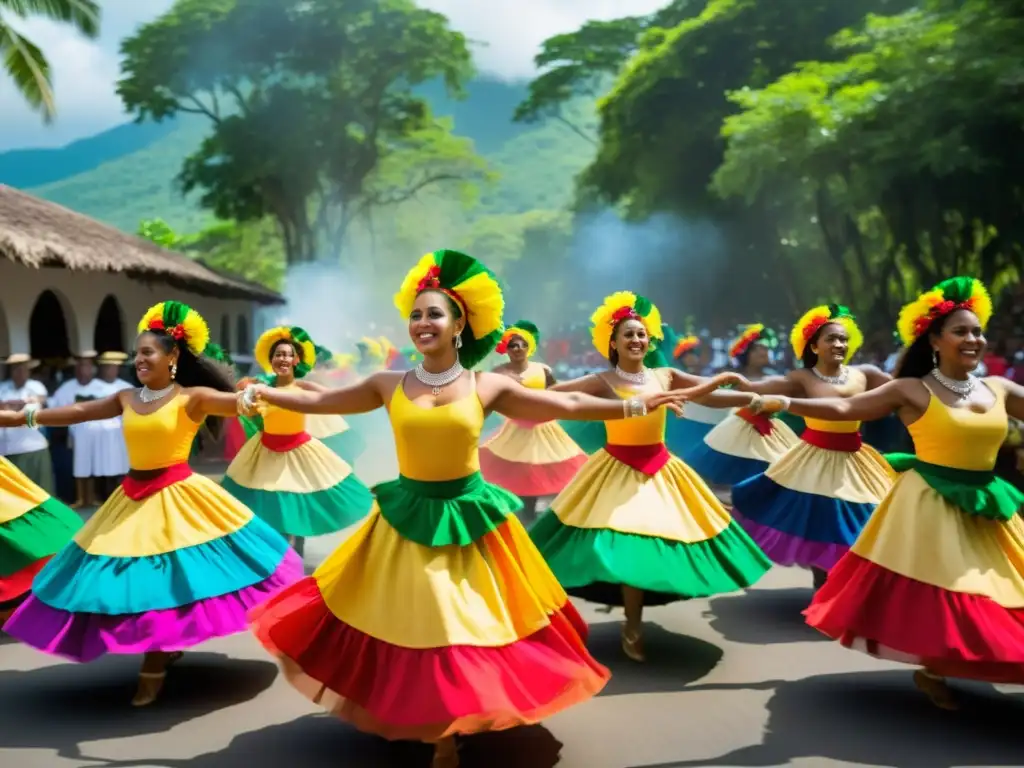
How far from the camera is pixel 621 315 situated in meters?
6.43

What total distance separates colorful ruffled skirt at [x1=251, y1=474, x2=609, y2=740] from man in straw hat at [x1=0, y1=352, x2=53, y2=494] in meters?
6.48

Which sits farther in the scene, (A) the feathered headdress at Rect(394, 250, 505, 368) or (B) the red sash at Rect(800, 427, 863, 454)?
(B) the red sash at Rect(800, 427, 863, 454)

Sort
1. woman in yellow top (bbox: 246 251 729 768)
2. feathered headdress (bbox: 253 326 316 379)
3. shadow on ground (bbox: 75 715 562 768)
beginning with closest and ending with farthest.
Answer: woman in yellow top (bbox: 246 251 729 768) < shadow on ground (bbox: 75 715 562 768) < feathered headdress (bbox: 253 326 316 379)

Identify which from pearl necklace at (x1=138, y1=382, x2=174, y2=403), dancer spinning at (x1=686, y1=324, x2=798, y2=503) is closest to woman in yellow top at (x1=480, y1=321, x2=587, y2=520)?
dancer spinning at (x1=686, y1=324, x2=798, y2=503)

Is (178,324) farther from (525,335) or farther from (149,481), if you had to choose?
(525,335)

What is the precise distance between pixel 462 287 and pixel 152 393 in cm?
209

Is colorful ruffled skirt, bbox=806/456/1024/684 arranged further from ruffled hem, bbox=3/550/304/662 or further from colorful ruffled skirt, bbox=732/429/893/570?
ruffled hem, bbox=3/550/304/662

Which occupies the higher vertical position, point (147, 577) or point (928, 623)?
point (147, 577)

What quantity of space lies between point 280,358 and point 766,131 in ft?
47.5

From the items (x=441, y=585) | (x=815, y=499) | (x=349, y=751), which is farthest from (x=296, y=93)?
(x=441, y=585)

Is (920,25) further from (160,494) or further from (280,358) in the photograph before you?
(160,494)

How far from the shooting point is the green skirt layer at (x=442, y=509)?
4.24 meters

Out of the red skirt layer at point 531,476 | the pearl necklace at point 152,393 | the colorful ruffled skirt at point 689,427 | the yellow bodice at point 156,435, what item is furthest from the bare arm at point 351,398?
the colorful ruffled skirt at point 689,427

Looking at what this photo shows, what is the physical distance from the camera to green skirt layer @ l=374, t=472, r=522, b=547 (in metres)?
4.24
